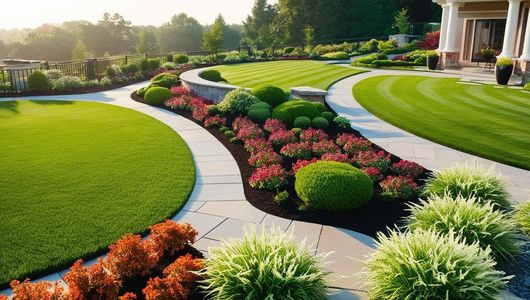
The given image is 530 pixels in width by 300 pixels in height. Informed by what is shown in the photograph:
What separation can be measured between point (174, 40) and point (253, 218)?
9777cm

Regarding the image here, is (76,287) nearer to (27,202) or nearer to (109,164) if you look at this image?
(27,202)

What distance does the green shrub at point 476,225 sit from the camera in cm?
491

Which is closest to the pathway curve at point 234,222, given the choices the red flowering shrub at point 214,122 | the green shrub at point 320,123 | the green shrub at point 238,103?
the red flowering shrub at point 214,122

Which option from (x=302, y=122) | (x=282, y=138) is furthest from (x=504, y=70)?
(x=282, y=138)

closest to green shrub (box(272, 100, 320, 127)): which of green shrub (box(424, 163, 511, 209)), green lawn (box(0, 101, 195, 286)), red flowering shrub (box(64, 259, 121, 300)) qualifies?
green lawn (box(0, 101, 195, 286))

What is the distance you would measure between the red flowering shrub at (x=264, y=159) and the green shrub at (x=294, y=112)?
2990 mm

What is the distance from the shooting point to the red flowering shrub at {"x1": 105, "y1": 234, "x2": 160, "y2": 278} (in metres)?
4.25

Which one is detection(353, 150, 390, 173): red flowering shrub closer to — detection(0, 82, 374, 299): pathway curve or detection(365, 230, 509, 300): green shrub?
detection(0, 82, 374, 299): pathway curve

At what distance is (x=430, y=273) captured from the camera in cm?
389

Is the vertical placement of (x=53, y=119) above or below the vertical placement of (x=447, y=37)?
below

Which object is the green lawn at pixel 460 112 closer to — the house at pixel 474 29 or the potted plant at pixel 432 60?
the potted plant at pixel 432 60

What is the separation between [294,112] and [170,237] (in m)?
7.28

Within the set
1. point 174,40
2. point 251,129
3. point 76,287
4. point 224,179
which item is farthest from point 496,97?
point 174,40

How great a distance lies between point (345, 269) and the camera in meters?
4.86
